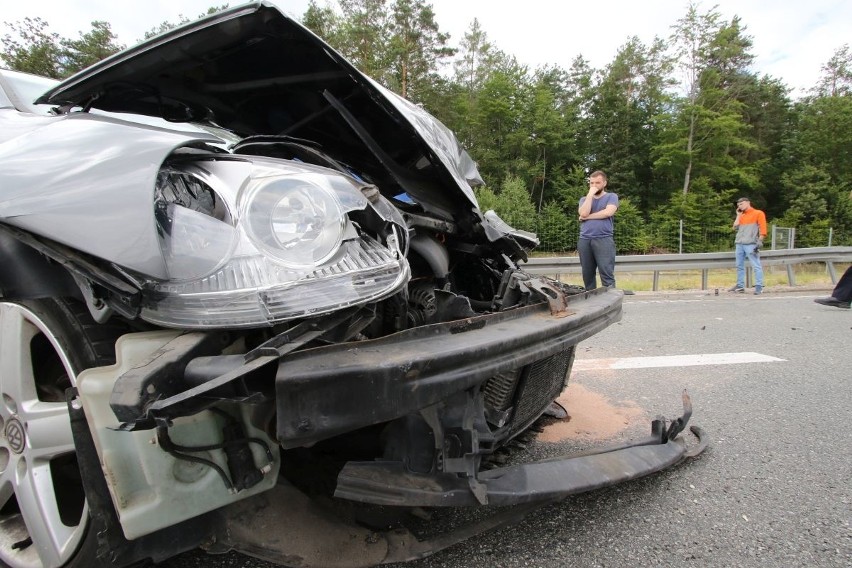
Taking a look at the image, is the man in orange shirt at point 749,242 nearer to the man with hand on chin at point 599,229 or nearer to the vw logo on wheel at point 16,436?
the man with hand on chin at point 599,229

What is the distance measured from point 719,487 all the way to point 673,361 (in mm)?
1908

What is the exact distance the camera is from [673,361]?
3.50 meters

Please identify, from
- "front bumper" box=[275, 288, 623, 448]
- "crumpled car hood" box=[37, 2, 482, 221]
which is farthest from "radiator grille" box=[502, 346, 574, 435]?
"crumpled car hood" box=[37, 2, 482, 221]

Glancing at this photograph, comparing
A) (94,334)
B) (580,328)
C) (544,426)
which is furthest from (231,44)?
(544,426)

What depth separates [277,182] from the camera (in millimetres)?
1176

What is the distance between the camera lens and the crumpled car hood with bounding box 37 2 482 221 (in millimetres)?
1426

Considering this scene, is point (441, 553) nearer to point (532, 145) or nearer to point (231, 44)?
point (231, 44)

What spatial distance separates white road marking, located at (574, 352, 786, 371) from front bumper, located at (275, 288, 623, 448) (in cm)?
247

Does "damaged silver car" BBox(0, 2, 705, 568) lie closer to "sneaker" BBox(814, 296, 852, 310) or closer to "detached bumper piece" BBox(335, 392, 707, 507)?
"detached bumper piece" BBox(335, 392, 707, 507)

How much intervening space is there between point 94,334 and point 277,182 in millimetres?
585

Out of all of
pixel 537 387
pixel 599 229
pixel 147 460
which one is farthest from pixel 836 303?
pixel 147 460

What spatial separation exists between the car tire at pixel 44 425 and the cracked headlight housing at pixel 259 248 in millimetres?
272

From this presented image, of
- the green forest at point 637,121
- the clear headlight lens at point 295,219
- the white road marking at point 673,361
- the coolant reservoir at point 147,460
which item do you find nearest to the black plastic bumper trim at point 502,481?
the coolant reservoir at point 147,460

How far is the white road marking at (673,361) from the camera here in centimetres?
341
